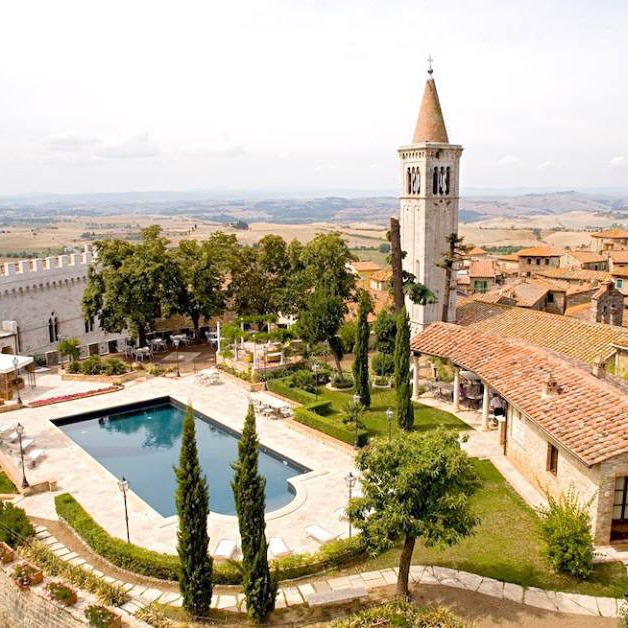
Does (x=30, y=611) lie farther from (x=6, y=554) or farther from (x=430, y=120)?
(x=430, y=120)

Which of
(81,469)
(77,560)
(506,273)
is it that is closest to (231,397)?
(81,469)

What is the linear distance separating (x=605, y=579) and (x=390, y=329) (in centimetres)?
2122

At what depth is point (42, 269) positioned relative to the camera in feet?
148

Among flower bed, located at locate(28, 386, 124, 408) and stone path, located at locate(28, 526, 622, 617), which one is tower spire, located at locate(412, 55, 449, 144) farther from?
stone path, located at locate(28, 526, 622, 617)

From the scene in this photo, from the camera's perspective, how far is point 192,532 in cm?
1535

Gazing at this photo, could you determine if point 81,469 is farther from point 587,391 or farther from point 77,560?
point 587,391

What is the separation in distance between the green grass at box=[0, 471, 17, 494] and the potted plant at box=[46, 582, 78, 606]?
28.1 feet

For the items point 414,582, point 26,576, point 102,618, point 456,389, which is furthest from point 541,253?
point 102,618

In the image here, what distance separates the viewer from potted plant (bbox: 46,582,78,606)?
52.3ft

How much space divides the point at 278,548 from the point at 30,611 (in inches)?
273

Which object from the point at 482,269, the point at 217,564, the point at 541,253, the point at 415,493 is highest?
the point at 541,253

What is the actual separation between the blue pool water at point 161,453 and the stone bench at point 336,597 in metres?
6.83

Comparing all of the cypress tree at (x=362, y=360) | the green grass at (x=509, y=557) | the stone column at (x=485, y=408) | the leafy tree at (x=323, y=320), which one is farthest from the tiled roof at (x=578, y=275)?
the green grass at (x=509, y=557)

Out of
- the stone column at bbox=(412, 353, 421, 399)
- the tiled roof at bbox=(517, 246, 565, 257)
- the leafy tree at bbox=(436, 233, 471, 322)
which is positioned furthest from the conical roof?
the tiled roof at bbox=(517, 246, 565, 257)
